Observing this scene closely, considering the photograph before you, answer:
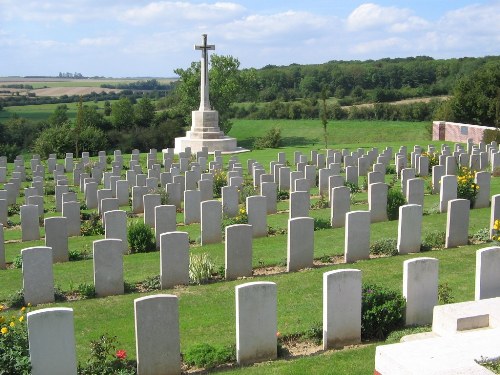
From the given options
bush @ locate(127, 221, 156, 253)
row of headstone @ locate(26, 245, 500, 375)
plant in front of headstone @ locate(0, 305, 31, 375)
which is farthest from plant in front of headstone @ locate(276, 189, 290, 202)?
plant in front of headstone @ locate(0, 305, 31, 375)

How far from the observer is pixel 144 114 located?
5475 cm

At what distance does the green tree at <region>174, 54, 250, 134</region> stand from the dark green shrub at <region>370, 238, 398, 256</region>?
37.7 m

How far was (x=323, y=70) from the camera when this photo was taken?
300 ft

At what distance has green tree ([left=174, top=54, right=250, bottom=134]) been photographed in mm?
48625

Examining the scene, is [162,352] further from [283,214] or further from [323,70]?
[323,70]

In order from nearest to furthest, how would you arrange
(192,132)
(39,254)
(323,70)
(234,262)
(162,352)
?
(162,352), (39,254), (234,262), (192,132), (323,70)

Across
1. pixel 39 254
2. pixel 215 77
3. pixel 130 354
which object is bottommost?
pixel 130 354

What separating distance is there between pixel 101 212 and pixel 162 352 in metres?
8.91

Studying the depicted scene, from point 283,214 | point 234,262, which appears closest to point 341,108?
point 283,214

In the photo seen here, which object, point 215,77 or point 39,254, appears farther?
point 215,77

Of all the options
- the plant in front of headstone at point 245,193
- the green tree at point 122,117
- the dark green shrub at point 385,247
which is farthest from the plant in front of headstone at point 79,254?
the green tree at point 122,117

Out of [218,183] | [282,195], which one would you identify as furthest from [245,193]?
[218,183]

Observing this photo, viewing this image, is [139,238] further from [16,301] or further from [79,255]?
[16,301]

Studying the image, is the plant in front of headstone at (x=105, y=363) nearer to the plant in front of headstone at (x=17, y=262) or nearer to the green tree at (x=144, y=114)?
the plant in front of headstone at (x=17, y=262)
